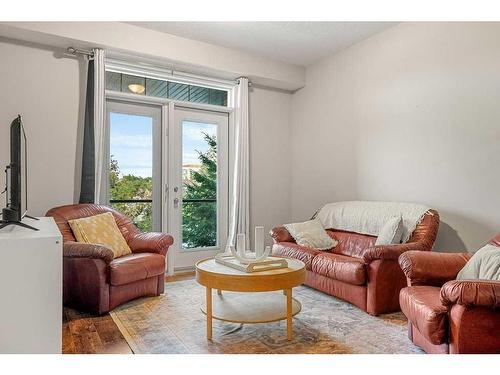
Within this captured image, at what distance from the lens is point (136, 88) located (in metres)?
4.32

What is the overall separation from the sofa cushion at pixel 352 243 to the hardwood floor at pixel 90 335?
2341 millimetres

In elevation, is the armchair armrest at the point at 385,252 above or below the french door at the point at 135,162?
below

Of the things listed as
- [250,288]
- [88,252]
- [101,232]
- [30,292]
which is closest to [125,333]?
[88,252]

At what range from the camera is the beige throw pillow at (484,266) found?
221cm

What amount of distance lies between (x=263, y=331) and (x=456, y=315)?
49.6 inches

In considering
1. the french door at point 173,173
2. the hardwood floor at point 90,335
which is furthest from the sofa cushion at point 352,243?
the hardwood floor at point 90,335

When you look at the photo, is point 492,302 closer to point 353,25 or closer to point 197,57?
point 353,25

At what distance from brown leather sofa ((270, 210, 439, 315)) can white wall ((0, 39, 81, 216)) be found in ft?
8.45

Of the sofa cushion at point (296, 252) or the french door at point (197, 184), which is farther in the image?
the french door at point (197, 184)

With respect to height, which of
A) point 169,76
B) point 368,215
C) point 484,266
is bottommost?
point 484,266

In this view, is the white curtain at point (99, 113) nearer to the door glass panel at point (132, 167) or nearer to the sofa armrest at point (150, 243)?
the door glass panel at point (132, 167)

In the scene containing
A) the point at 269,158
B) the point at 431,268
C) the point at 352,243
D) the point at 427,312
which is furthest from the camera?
the point at 269,158

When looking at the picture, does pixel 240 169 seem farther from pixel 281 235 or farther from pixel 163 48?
pixel 163 48

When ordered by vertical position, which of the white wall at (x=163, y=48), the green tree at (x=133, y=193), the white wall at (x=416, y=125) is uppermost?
the white wall at (x=163, y=48)
